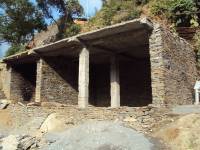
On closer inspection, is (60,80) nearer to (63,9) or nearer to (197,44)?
(197,44)

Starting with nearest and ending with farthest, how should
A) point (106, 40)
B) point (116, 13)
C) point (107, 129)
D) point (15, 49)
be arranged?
point (107, 129) < point (106, 40) < point (116, 13) < point (15, 49)

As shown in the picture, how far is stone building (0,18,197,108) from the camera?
535 inches

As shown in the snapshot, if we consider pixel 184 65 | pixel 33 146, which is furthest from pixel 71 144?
pixel 184 65

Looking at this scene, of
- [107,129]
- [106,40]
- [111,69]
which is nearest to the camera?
[107,129]

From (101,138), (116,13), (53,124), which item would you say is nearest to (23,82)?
(53,124)

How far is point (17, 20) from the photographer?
26562 mm

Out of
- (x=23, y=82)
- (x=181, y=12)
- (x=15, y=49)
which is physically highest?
(x=181, y=12)

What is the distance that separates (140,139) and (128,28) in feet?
16.6

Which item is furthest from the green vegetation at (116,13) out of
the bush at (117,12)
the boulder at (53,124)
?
the boulder at (53,124)

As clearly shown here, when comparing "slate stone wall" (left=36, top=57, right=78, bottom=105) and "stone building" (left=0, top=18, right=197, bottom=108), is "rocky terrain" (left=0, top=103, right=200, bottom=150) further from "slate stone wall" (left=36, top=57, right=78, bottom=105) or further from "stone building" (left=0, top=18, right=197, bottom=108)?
"slate stone wall" (left=36, top=57, right=78, bottom=105)

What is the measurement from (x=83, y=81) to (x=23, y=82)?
643 cm

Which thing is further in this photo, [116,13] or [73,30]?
[73,30]

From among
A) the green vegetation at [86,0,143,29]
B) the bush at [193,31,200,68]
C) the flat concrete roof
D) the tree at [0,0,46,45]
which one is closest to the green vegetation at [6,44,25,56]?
the tree at [0,0,46,45]

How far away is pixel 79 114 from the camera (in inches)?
573
